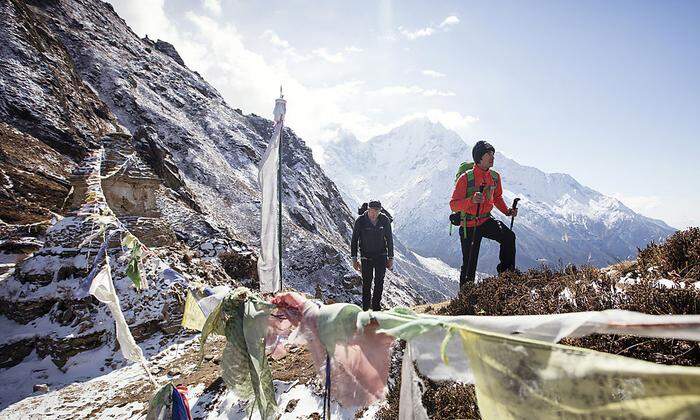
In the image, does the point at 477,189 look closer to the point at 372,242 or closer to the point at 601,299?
the point at 372,242

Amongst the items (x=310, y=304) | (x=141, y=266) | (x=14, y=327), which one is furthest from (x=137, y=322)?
(x=310, y=304)

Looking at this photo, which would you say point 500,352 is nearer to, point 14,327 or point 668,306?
point 668,306

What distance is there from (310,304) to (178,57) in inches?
3180

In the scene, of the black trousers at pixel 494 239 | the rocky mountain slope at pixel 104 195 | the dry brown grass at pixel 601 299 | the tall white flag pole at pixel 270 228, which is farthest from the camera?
the rocky mountain slope at pixel 104 195

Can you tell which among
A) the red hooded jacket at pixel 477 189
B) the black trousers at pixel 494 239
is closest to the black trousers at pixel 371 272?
the black trousers at pixel 494 239

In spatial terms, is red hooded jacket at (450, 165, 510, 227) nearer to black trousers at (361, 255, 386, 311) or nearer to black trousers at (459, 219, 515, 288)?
black trousers at (459, 219, 515, 288)

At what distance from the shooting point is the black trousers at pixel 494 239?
570cm

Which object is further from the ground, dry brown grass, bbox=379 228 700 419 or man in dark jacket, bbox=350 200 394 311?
man in dark jacket, bbox=350 200 394 311

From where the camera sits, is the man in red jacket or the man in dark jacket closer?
the man in red jacket

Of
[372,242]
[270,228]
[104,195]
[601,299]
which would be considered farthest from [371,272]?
[104,195]

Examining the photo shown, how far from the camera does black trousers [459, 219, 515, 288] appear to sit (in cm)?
570

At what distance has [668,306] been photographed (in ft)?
9.58

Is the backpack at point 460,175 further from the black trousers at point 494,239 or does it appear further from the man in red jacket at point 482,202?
the black trousers at point 494,239

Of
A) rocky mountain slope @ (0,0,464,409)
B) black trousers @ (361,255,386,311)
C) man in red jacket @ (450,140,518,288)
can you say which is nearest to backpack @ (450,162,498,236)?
man in red jacket @ (450,140,518,288)
